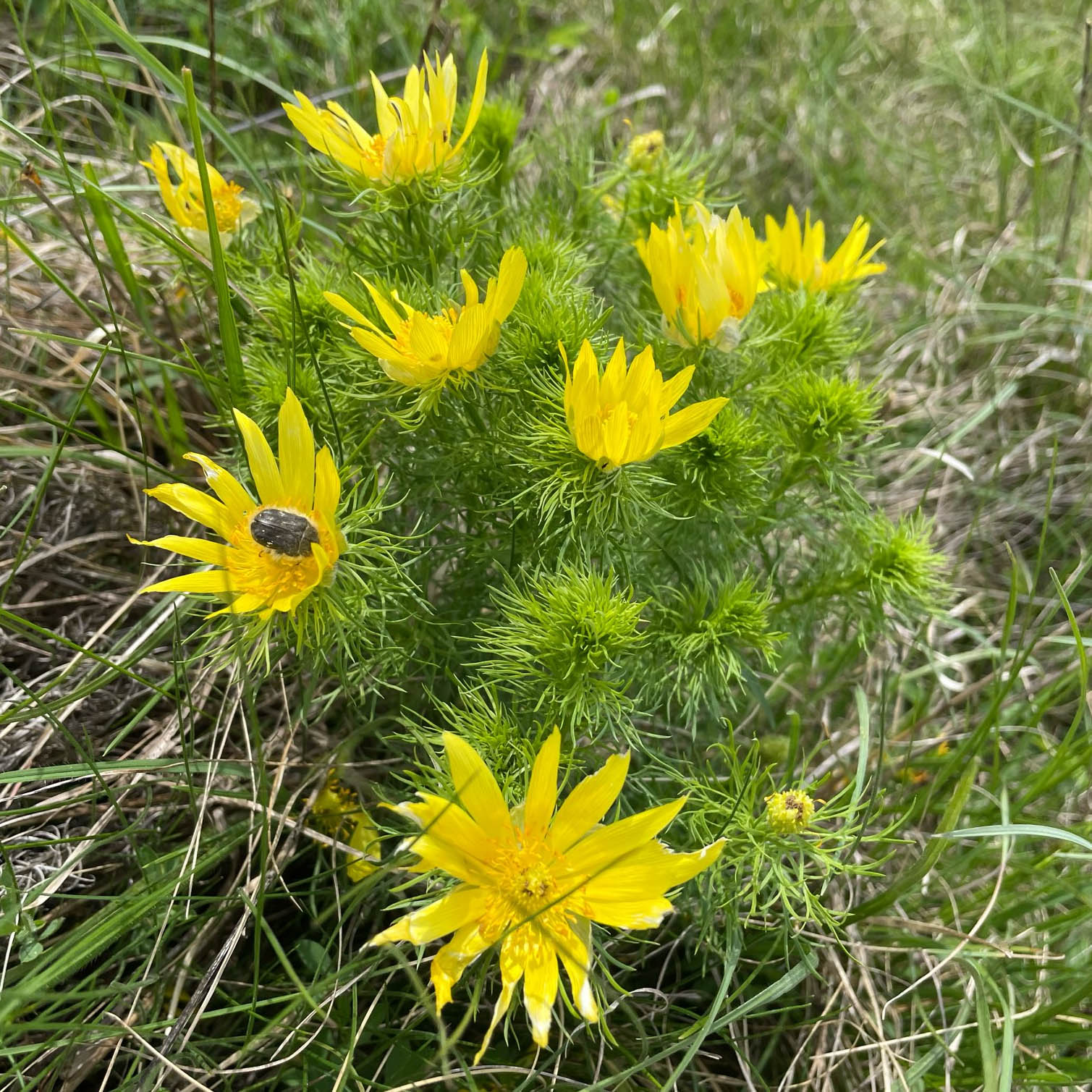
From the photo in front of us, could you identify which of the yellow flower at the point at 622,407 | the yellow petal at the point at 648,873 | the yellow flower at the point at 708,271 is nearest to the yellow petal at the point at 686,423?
the yellow flower at the point at 622,407

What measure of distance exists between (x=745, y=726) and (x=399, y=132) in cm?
126

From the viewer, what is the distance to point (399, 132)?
1.39 m

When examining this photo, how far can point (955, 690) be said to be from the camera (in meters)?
2.09

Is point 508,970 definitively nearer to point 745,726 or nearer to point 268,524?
point 268,524

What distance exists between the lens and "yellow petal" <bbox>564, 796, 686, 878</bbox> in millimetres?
1165

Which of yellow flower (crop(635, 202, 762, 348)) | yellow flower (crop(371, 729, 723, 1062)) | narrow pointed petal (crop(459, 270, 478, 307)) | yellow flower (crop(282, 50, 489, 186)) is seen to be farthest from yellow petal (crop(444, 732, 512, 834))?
yellow flower (crop(282, 50, 489, 186))

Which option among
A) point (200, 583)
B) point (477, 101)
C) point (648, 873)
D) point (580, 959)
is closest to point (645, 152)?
point (477, 101)

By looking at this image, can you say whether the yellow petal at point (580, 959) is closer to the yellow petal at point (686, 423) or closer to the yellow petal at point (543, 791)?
the yellow petal at point (543, 791)

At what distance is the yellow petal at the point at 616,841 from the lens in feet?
3.82

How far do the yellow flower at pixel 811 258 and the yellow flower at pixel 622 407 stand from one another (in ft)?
1.93

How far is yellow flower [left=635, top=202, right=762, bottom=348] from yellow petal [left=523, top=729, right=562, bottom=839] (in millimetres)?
681

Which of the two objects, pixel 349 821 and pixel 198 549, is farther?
pixel 349 821

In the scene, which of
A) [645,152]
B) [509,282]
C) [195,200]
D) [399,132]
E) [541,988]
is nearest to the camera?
[541,988]

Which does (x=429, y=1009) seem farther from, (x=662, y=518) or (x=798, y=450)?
(x=798, y=450)
